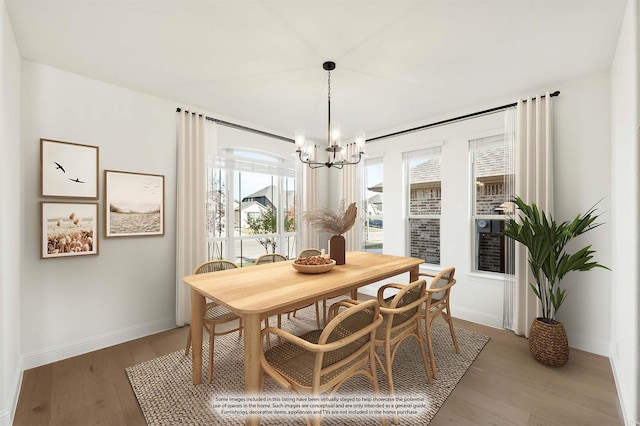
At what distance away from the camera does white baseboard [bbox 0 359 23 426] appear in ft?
5.32

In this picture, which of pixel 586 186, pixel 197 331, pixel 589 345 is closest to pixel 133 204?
pixel 197 331

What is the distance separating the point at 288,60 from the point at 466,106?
232cm

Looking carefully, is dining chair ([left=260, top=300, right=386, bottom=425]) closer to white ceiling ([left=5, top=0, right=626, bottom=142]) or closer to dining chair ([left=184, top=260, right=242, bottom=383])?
Answer: dining chair ([left=184, top=260, right=242, bottom=383])

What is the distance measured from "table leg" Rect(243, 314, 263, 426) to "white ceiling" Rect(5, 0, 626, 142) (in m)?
1.94

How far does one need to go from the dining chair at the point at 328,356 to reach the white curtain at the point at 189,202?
6.41 feet

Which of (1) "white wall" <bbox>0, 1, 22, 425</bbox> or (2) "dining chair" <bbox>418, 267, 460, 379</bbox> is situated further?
(2) "dining chair" <bbox>418, 267, 460, 379</bbox>

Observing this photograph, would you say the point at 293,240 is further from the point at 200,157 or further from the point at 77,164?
the point at 77,164

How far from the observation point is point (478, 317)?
3.36 metres

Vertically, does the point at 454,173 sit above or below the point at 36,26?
below

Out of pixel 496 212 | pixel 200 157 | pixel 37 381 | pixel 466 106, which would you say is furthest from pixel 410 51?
pixel 37 381

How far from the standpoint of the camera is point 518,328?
116 inches

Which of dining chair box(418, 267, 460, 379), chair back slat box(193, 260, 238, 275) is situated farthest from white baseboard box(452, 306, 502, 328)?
chair back slat box(193, 260, 238, 275)

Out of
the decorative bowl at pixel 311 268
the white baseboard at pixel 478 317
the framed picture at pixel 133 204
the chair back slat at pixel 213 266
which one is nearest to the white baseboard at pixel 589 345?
the white baseboard at pixel 478 317

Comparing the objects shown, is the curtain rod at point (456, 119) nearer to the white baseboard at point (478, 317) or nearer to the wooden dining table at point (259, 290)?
the wooden dining table at point (259, 290)
